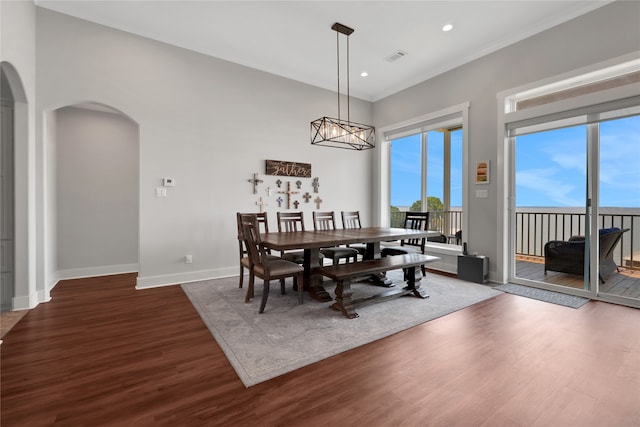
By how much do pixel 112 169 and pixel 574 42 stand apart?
6777 mm

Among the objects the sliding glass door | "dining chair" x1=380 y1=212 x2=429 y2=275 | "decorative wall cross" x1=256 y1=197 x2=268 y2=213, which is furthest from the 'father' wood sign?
the sliding glass door

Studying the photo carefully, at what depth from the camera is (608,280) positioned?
3508mm

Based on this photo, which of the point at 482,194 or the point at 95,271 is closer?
the point at 482,194

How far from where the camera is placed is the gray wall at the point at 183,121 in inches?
139

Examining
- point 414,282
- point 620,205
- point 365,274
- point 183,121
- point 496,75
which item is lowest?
point 414,282

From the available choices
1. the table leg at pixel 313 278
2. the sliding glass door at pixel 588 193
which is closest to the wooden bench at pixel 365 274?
the table leg at pixel 313 278

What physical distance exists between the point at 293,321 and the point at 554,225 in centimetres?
460

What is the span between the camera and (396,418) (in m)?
1.51

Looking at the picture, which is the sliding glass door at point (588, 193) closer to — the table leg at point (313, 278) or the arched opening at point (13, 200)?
the table leg at point (313, 278)

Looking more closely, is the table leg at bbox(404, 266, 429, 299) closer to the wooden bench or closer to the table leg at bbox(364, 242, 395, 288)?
the wooden bench

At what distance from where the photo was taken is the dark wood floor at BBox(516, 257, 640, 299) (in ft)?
10.8

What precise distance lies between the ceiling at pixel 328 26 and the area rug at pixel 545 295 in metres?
3.34

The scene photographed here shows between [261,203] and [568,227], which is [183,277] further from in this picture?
[568,227]

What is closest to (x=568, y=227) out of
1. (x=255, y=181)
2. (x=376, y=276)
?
(x=376, y=276)
